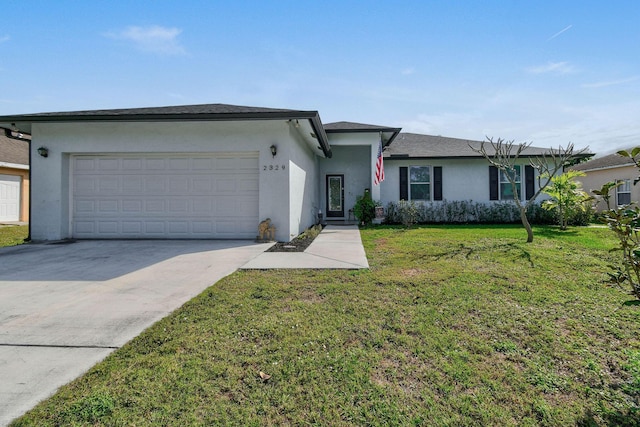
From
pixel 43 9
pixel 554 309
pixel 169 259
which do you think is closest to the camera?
pixel 554 309

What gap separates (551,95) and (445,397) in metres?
12.1

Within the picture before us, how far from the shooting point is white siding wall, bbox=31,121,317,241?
30.0 ft

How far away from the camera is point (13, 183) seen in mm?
16438

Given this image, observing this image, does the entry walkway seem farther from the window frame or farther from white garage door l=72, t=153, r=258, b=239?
the window frame

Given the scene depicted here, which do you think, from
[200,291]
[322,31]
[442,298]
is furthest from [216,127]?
[442,298]

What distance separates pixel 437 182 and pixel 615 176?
1143 centimetres

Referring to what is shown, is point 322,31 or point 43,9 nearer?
point 43,9

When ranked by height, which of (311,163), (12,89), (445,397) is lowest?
(445,397)

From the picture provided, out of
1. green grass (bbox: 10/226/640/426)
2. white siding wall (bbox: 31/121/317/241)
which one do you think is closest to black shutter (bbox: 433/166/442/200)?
white siding wall (bbox: 31/121/317/241)

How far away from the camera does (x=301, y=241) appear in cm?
909

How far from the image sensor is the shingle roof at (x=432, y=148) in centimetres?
1455

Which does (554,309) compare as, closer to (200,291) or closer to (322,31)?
(200,291)

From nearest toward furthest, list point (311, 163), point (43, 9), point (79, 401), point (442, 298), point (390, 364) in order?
point (79, 401) < point (390, 364) < point (442, 298) < point (43, 9) < point (311, 163)

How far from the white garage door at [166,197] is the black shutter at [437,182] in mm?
9044
